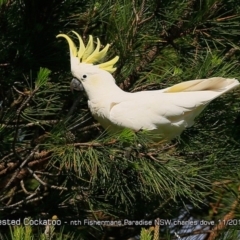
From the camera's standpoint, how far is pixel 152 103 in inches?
54.3

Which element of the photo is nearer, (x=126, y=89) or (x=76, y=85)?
(x=76, y=85)

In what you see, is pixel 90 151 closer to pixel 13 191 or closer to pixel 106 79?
pixel 106 79

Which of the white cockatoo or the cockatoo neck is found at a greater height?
the cockatoo neck

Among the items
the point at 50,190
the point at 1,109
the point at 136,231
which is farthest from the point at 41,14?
the point at 136,231

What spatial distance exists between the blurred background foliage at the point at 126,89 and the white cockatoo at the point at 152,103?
0.18 feet

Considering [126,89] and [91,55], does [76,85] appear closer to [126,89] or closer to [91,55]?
[91,55]

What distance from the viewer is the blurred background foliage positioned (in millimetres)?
1454

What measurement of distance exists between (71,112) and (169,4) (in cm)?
35

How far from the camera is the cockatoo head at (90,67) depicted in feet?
4.65

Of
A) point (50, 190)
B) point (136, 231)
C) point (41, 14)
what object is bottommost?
Answer: point (136, 231)

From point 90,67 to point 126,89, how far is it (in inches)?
7.6

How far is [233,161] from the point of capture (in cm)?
166

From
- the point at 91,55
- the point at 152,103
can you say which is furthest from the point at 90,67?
the point at 152,103

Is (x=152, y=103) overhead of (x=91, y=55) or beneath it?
beneath
